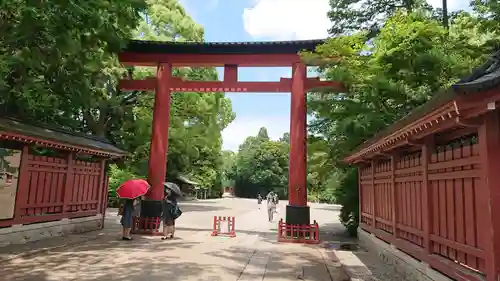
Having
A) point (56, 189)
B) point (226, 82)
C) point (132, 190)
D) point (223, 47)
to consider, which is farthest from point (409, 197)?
point (56, 189)

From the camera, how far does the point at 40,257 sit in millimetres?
8906

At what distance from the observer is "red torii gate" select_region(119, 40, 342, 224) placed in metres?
14.1

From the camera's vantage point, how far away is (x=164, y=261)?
900 centimetres

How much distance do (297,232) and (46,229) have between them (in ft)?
26.0

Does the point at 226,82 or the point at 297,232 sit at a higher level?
the point at 226,82

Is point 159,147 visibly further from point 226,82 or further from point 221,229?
point 221,229

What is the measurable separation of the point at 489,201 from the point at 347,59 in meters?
9.18

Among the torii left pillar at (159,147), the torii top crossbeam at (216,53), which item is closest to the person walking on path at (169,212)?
the torii left pillar at (159,147)

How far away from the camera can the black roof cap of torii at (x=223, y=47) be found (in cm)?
1443

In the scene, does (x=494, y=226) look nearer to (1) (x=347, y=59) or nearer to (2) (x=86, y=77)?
(1) (x=347, y=59)

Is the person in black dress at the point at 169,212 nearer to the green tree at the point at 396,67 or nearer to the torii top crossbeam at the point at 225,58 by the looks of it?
the torii top crossbeam at the point at 225,58

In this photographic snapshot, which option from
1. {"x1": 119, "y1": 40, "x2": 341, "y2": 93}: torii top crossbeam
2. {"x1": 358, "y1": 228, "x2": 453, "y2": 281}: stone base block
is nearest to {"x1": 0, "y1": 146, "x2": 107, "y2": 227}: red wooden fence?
{"x1": 119, "y1": 40, "x2": 341, "y2": 93}: torii top crossbeam

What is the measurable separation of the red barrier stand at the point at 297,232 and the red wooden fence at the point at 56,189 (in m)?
7.14

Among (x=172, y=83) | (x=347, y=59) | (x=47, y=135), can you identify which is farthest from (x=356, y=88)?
(x=47, y=135)
